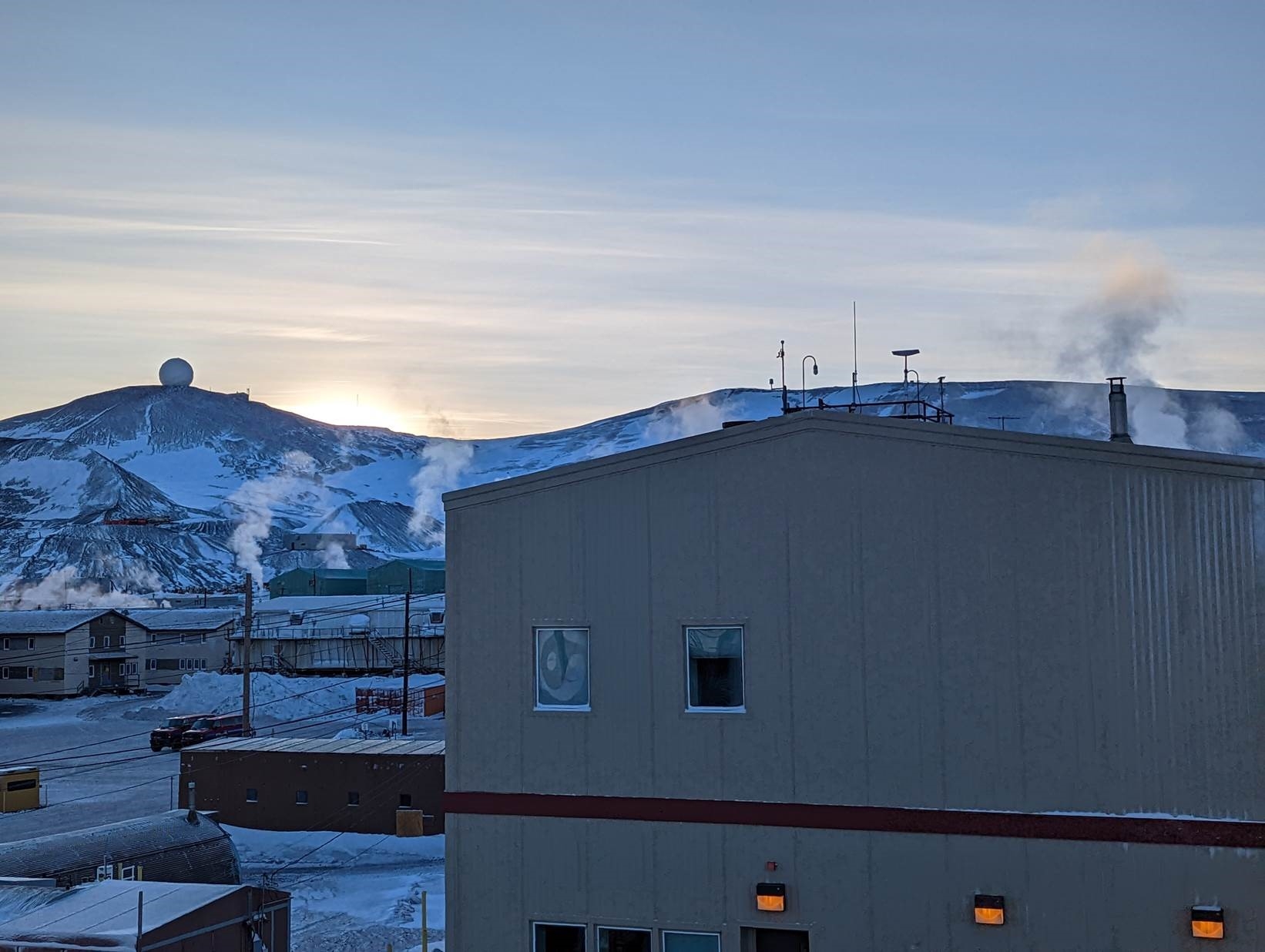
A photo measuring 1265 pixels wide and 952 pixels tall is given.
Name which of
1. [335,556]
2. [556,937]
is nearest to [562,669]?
[556,937]

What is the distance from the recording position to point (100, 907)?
15992mm

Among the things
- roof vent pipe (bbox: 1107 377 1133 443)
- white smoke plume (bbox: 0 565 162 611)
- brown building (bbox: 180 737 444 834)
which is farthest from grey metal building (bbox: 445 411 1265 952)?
white smoke plume (bbox: 0 565 162 611)

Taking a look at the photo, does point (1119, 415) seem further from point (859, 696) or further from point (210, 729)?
point (210, 729)

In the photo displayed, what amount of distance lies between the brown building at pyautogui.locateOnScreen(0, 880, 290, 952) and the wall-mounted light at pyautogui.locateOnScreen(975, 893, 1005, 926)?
998cm

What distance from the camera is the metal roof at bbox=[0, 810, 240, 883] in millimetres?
22203

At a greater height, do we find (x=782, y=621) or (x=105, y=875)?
(x=782, y=621)

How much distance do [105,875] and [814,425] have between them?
15.8 meters

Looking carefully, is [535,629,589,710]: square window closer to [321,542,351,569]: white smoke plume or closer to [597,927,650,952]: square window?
[597,927,650,952]: square window

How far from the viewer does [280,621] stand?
271ft

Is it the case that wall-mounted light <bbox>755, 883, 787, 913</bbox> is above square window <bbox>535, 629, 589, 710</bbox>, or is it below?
below

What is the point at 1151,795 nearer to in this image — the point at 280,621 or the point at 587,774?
the point at 587,774

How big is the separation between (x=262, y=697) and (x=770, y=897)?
53.9 m

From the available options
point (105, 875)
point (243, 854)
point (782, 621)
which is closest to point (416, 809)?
point (243, 854)

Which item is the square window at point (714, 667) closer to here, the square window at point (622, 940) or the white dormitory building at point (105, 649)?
the square window at point (622, 940)
